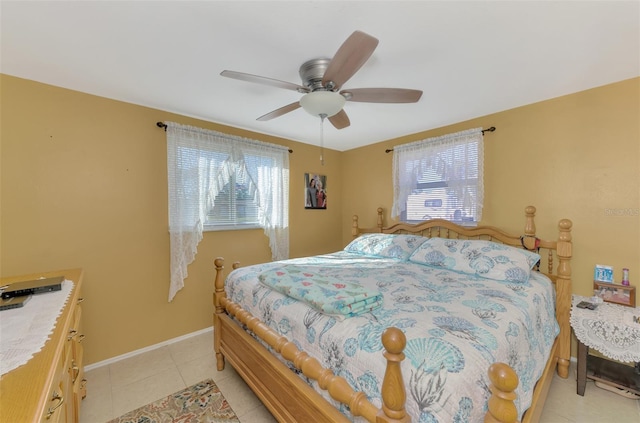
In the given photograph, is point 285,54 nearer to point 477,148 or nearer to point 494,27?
point 494,27

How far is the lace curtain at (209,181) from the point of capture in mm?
2643

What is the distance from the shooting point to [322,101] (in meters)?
1.64

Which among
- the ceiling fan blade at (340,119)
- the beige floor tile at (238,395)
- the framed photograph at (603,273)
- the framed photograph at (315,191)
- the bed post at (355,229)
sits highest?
the ceiling fan blade at (340,119)

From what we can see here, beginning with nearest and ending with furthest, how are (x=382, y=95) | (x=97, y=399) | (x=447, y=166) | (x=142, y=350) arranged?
(x=382, y=95) → (x=97, y=399) → (x=142, y=350) → (x=447, y=166)

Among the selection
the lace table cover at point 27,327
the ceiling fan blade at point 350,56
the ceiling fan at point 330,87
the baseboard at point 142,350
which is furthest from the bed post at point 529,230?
the baseboard at point 142,350

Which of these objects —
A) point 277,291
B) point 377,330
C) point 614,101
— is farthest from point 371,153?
point 377,330

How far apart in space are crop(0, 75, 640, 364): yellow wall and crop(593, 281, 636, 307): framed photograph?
0.10 meters

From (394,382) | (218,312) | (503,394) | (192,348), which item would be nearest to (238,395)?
(218,312)

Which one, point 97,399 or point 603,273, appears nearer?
point 97,399

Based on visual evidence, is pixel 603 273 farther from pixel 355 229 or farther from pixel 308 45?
pixel 308 45

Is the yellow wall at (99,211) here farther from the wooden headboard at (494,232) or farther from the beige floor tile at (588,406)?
the beige floor tile at (588,406)

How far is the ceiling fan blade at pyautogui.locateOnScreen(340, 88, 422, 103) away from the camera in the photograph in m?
1.65

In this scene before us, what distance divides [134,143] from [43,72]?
28.5 inches

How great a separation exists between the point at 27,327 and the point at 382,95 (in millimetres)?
2120
